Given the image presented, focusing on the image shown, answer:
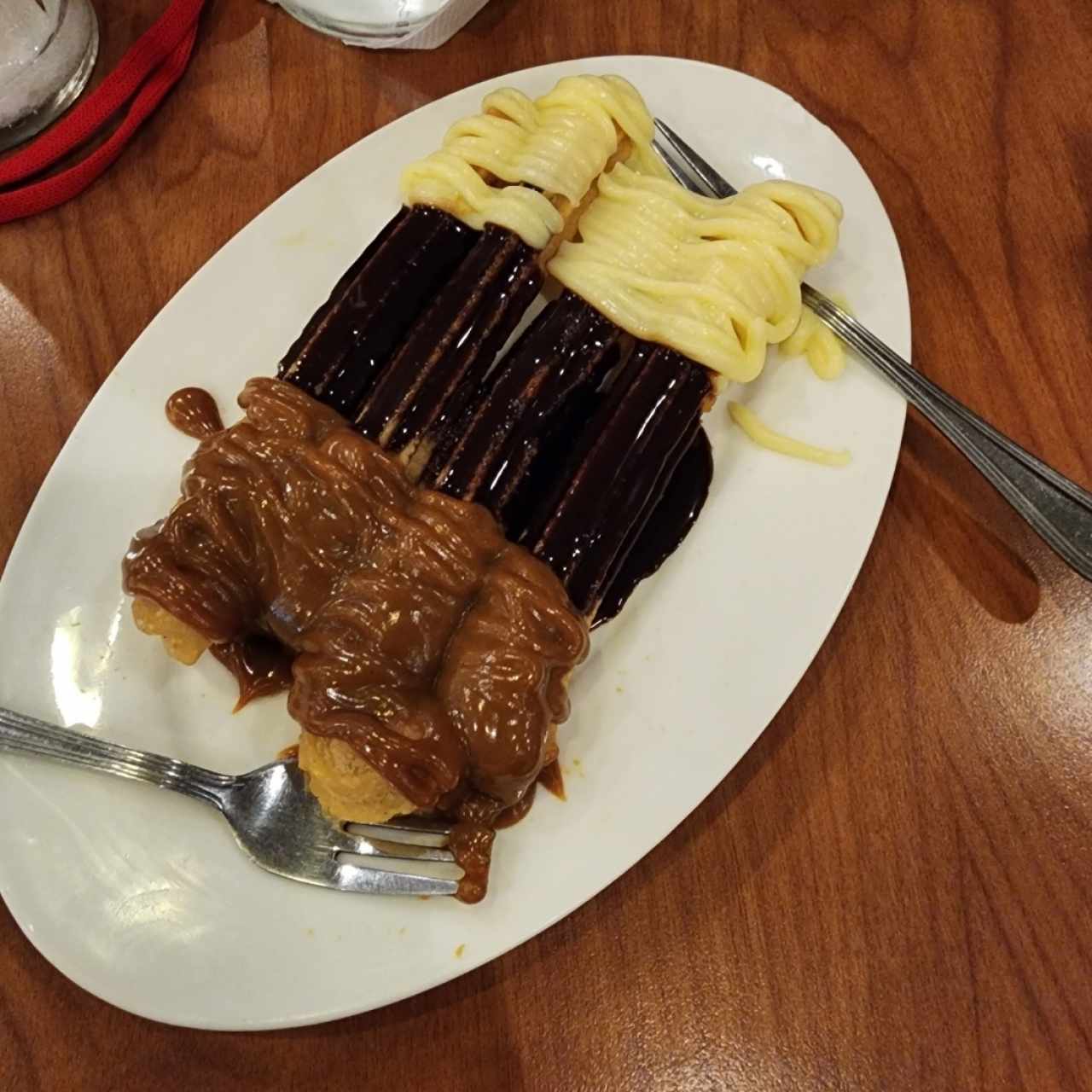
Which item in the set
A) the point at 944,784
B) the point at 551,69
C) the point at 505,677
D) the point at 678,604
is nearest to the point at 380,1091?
the point at 505,677

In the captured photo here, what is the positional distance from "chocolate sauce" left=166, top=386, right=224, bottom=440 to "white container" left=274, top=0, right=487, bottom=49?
1082mm

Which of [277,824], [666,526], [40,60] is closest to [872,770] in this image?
[666,526]

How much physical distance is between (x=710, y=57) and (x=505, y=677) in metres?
1.69

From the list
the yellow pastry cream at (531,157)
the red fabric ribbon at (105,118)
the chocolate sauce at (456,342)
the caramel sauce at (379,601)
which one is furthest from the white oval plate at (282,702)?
the red fabric ribbon at (105,118)

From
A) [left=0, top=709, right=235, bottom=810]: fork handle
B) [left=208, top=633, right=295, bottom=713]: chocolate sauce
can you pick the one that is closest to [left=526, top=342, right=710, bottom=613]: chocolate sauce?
[left=208, top=633, right=295, bottom=713]: chocolate sauce

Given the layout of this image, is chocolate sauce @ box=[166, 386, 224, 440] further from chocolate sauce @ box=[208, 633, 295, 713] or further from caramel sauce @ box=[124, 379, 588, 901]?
chocolate sauce @ box=[208, 633, 295, 713]

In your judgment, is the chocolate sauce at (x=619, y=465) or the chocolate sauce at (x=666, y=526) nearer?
the chocolate sauce at (x=619, y=465)

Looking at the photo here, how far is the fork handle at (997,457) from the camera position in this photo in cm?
→ 158

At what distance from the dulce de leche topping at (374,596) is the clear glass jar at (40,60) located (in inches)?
50.4

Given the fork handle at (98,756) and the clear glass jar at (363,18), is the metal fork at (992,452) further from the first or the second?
the fork handle at (98,756)

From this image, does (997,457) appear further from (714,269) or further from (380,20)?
(380,20)

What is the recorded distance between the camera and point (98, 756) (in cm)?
148

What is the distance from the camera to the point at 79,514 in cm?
166

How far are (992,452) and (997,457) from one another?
1 centimetres
